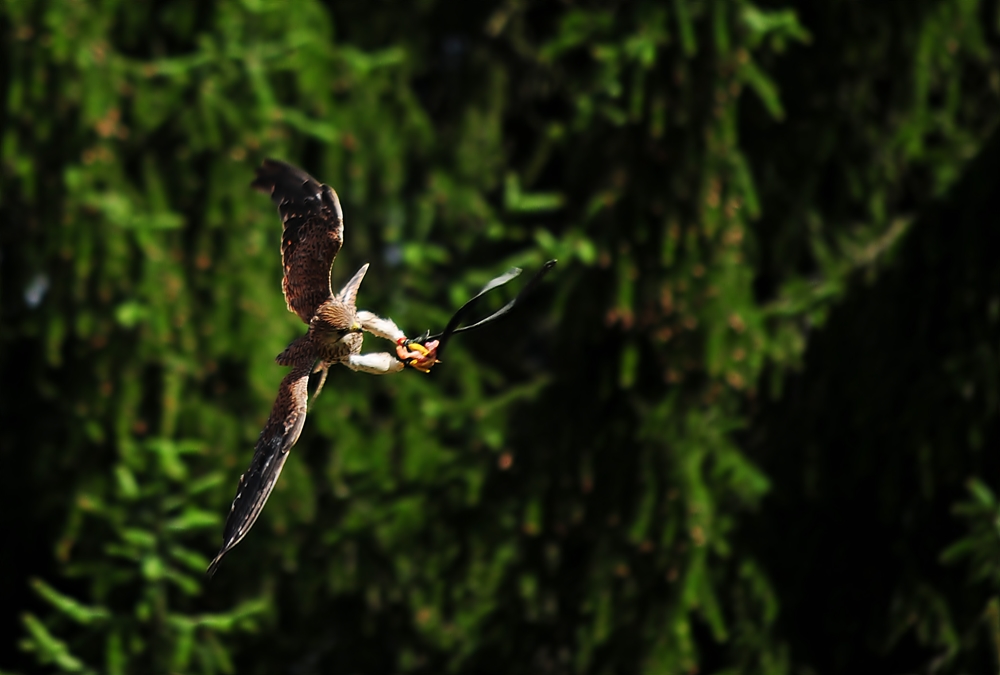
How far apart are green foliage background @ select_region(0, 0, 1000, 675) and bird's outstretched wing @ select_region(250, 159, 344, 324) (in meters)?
2.61

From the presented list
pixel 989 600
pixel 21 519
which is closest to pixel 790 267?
pixel 989 600

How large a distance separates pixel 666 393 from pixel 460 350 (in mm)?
1220

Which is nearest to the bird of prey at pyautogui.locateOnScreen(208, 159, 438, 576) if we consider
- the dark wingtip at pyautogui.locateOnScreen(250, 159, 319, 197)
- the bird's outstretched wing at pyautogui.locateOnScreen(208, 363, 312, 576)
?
the bird's outstretched wing at pyautogui.locateOnScreen(208, 363, 312, 576)

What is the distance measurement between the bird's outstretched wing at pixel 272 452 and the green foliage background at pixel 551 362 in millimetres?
3135

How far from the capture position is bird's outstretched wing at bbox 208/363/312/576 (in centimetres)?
186

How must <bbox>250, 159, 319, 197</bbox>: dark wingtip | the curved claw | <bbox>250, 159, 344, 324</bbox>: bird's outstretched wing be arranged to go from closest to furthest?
the curved claw → <bbox>250, 159, 344, 324</bbox>: bird's outstretched wing → <bbox>250, 159, 319, 197</bbox>: dark wingtip

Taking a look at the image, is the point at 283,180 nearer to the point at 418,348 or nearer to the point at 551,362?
the point at 418,348

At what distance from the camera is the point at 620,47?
541cm

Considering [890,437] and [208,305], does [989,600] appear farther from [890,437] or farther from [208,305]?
[208,305]

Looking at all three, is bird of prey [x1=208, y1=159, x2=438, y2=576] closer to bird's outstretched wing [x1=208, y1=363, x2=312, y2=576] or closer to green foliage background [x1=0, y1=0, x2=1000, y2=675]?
bird's outstretched wing [x1=208, y1=363, x2=312, y2=576]

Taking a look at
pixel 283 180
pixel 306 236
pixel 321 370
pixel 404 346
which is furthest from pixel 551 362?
pixel 404 346

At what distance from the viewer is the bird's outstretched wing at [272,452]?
6.09ft

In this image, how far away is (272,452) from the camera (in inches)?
75.7

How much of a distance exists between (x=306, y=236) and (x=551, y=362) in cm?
370
